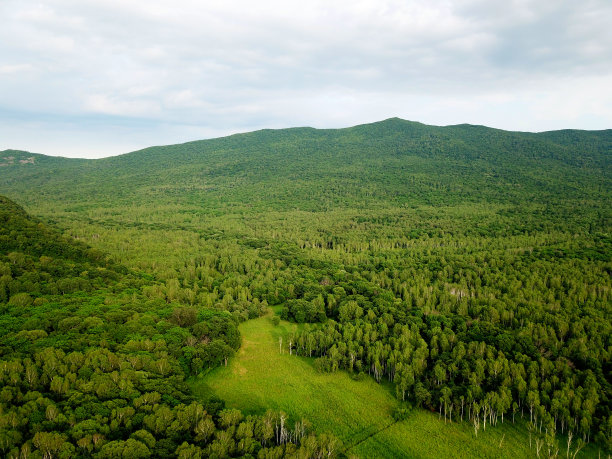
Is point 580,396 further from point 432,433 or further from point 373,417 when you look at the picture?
point 373,417

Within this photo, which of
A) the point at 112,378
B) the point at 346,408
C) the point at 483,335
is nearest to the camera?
the point at 112,378

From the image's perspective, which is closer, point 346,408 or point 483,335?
point 346,408

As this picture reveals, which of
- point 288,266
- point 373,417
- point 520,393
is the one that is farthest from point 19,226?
point 520,393

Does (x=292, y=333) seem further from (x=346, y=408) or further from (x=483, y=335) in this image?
(x=483, y=335)

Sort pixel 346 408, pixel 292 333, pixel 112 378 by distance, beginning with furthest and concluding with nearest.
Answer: pixel 292 333, pixel 346 408, pixel 112 378

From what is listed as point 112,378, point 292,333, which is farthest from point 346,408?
point 112,378

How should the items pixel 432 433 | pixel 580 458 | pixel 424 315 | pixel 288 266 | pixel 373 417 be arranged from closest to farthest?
pixel 580 458 → pixel 432 433 → pixel 373 417 → pixel 424 315 → pixel 288 266

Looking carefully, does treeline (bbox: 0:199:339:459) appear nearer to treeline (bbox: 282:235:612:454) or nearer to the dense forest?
the dense forest

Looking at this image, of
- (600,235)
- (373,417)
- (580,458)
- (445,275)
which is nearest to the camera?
(580,458)
